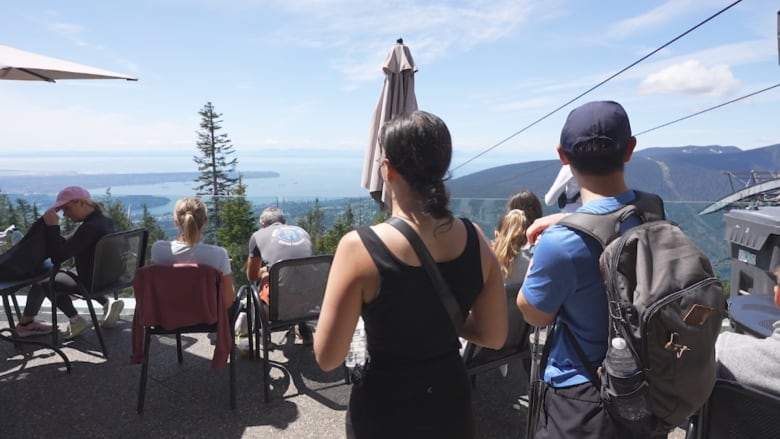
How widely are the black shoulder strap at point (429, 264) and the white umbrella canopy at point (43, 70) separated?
380cm

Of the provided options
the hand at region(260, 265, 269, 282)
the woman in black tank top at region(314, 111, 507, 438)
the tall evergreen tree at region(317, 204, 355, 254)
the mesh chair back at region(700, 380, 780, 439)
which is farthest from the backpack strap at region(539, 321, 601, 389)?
the tall evergreen tree at region(317, 204, 355, 254)

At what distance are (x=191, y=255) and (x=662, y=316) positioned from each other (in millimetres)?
2657

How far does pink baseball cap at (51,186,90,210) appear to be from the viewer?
3.65 meters

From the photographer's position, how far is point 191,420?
2.79 m

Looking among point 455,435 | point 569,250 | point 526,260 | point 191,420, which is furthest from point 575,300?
point 191,420

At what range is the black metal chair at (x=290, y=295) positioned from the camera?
3.04 metres

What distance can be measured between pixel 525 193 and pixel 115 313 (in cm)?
368

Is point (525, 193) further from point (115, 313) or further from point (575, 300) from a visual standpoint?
point (115, 313)

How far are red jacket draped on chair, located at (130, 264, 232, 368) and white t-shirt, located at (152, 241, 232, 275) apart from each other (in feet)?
0.32

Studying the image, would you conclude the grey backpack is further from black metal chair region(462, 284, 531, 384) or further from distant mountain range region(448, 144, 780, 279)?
black metal chair region(462, 284, 531, 384)

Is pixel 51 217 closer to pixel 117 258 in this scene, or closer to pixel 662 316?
pixel 117 258

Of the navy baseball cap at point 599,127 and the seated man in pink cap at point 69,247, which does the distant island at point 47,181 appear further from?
the navy baseball cap at point 599,127

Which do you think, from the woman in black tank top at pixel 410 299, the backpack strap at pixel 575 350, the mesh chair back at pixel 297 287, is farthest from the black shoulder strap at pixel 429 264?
the mesh chair back at pixel 297 287

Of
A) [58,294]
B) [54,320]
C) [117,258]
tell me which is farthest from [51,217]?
[54,320]
